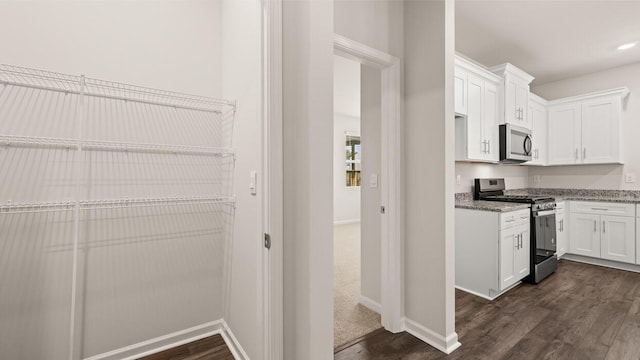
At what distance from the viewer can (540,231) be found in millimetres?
3146

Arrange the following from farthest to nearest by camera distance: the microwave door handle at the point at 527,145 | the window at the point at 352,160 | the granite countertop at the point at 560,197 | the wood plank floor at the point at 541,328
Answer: the window at the point at 352,160 → the microwave door handle at the point at 527,145 → the granite countertop at the point at 560,197 → the wood plank floor at the point at 541,328

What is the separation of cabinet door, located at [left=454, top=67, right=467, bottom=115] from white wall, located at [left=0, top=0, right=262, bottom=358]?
2213 mm

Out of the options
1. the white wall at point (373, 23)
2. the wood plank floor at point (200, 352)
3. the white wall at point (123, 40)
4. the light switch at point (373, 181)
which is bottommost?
the wood plank floor at point (200, 352)

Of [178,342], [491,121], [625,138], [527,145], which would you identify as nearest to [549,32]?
[491,121]

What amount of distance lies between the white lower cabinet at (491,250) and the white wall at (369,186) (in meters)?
1.10

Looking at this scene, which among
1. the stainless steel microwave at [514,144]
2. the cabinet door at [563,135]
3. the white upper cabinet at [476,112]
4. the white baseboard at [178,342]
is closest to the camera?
the white baseboard at [178,342]

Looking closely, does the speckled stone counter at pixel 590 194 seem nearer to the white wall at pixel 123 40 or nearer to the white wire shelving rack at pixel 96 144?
the white wire shelving rack at pixel 96 144

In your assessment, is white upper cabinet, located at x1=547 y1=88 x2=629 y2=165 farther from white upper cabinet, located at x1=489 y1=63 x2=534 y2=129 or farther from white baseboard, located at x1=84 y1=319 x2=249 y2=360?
white baseboard, located at x1=84 y1=319 x2=249 y2=360

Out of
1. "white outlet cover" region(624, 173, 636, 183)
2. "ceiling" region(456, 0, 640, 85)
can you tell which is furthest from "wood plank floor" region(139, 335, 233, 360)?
"white outlet cover" region(624, 173, 636, 183)

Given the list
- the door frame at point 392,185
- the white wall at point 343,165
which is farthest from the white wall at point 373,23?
the white wall at point 343,165

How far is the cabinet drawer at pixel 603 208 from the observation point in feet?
11.6

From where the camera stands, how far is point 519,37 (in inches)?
125

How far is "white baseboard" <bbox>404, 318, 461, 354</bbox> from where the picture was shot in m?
1.97

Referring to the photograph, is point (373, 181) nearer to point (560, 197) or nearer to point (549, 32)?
point (549, 32)
